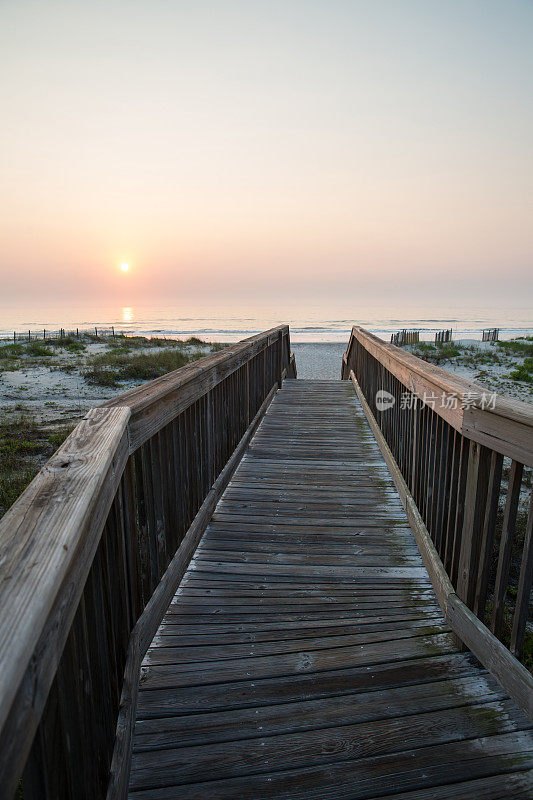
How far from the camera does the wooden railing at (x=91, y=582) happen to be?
2.27ft

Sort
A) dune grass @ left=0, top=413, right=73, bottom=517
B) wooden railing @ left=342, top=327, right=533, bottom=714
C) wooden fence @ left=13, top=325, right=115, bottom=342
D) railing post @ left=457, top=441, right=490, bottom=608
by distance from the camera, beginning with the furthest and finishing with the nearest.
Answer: wooden fence @ left=13, top=325, right=115, bottom=342
dune grass @ left=0, top=413, right=73, bottom=517
railing post @ left=457, top=441, right=490, bottom=608
wooden railing @ left=342, top=327, right=533, bottom=714

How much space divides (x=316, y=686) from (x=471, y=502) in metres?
1.06

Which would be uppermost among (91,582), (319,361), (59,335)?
(91,582)

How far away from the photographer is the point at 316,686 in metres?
1.93

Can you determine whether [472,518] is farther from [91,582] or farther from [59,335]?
[59,335]

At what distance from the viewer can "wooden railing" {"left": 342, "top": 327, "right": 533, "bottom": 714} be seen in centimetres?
174

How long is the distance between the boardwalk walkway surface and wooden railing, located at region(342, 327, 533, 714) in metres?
0.16

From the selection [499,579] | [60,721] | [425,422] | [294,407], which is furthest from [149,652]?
[294,407]

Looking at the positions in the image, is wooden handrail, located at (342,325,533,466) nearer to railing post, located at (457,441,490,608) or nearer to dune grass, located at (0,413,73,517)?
railing post, located at (457,441,490,608)

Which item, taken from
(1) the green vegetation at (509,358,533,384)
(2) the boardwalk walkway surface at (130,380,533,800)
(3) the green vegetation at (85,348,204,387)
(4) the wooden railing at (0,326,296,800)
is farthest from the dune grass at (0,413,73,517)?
(1) the green vegetation at (509,358,533,384)

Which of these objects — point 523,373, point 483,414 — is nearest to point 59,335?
point 523,373

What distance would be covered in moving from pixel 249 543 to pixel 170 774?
1663mm

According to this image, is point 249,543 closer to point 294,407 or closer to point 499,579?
point 499,579

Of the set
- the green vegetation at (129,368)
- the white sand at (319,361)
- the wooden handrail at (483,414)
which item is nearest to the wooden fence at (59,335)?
the green vegetation at (129,368)
